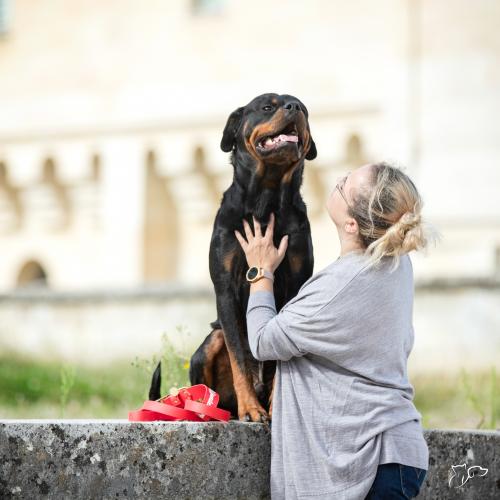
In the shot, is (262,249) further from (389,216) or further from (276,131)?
(389,216)

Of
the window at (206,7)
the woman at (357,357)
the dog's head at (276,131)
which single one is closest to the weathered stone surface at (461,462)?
the woman at (357,357)

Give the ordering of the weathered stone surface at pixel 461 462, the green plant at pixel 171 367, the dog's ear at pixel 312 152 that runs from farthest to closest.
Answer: the green plant at pixel 171 367
the dog's ear at pixel 312 152
the weathered stone surface at pixel 461 462

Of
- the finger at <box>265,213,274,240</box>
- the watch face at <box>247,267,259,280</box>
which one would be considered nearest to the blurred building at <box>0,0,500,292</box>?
the finger at <box>265,213,274,240</box>

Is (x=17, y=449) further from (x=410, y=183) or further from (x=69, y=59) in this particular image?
(x=69, y=59)

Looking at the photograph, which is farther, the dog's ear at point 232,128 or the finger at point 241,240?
the dog's ear at point 232,128

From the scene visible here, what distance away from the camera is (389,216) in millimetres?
2662

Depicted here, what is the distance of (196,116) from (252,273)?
43.6 ft

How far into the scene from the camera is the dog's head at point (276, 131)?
118 inches

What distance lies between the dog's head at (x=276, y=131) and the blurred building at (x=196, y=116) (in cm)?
1057

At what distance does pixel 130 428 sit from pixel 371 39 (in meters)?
12.4

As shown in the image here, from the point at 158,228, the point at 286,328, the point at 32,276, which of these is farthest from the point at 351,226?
the point at 32,276

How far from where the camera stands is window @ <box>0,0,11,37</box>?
1778 centimetres

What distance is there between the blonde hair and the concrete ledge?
1.97 feet

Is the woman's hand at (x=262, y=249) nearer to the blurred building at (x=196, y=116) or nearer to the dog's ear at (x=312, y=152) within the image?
the dog's ear at (x=312, y=152)
